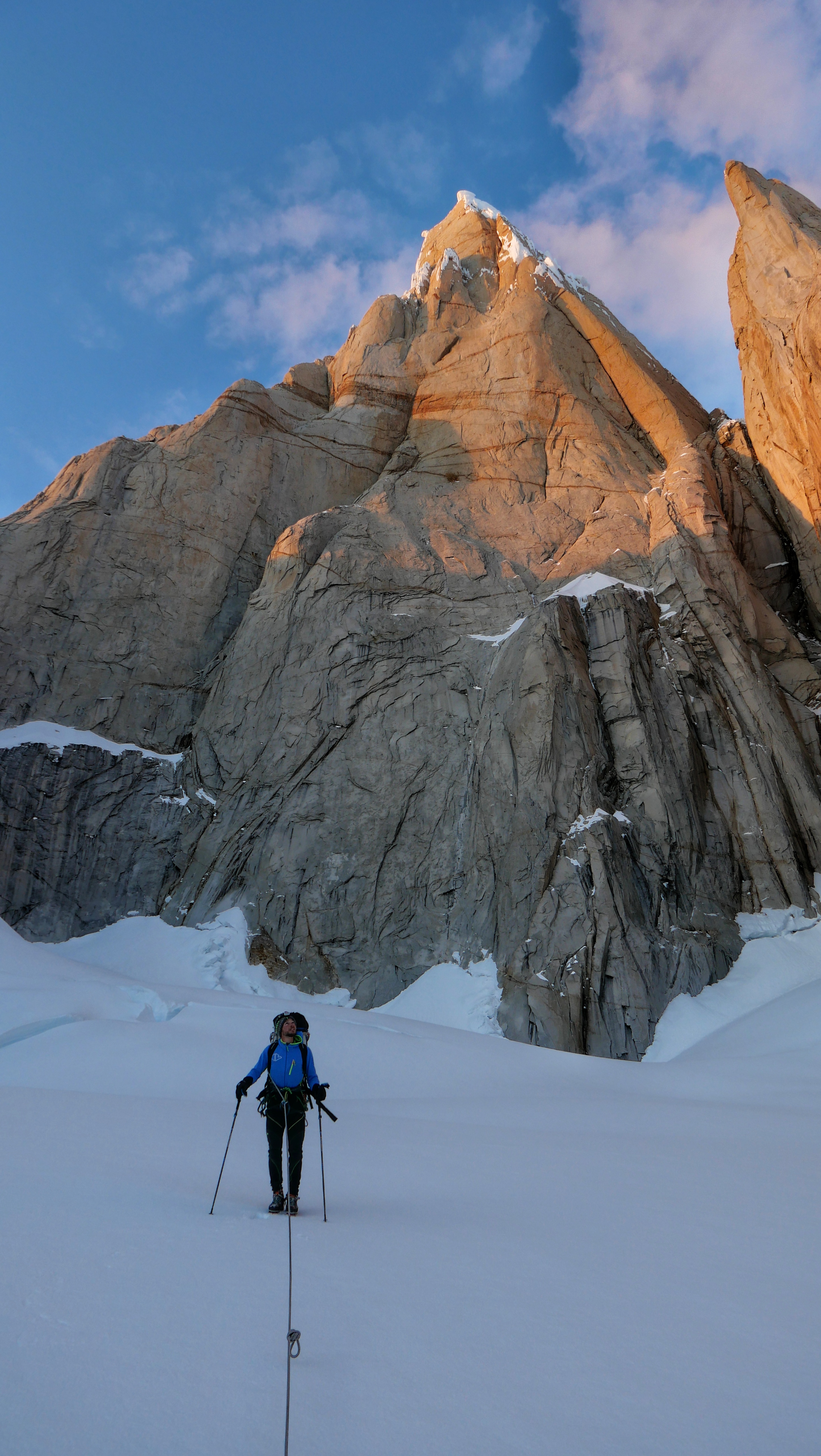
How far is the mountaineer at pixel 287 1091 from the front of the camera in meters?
5.39

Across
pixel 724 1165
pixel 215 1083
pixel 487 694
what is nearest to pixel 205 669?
pixel 487 694

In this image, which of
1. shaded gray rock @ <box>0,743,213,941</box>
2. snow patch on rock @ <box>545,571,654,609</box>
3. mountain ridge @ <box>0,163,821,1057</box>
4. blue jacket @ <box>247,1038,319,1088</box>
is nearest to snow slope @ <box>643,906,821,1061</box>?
mountain ridge @ <box>0,163,821,1057</box>

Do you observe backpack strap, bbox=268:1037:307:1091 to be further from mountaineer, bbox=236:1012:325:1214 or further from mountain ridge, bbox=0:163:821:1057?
mountain ridge, bbox=0:163:821:1057

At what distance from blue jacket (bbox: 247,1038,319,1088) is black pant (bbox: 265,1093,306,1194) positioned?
0.38 feet

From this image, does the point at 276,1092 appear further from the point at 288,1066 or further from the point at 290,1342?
the point at 290,1342

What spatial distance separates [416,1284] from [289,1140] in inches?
88.5

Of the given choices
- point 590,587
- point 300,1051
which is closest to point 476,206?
point 590,587

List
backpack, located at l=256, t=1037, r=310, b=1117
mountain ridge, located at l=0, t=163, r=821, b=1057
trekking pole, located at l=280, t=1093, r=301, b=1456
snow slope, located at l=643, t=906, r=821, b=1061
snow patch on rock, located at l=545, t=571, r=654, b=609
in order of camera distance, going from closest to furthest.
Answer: trekking pole, located at l=280, t=1093, r=301, b=1456 → backpack, located at l=256, t=1037, r=310, b=1117 → snow slope, located at l=643, t=906, r=821, b=1061 → mountain ridge, located at l=0, t=163, r=821, b=1057 → snow patch on rock, located at l=545, t=571, r=654, b=609

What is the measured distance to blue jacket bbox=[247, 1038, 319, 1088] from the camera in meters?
5.90

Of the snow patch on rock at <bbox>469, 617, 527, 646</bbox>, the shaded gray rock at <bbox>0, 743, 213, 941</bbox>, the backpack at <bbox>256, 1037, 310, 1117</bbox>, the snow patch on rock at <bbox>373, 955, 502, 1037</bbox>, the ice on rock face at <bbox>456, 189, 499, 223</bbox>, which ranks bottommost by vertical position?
the backpack at <bbox>256, 1037, 310, 1117</bbox>

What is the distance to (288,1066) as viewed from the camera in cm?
596

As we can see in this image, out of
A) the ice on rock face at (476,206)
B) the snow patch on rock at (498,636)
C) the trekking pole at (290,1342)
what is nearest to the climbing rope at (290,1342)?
the trekking pole at (290,1342)

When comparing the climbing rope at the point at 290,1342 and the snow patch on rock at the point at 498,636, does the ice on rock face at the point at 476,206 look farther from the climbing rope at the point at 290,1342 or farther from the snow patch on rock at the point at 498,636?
the climbing rope at the point at 290,1342

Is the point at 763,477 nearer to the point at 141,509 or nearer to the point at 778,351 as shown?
the point at 778,351
